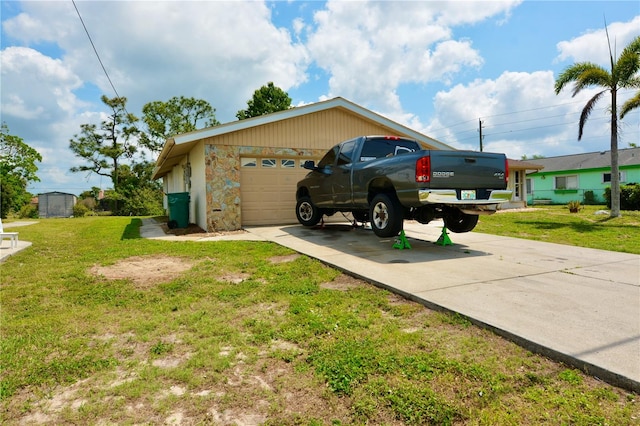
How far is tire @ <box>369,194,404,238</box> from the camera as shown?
6238mm

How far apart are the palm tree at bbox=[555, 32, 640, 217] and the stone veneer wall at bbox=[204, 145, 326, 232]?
42.4 feet

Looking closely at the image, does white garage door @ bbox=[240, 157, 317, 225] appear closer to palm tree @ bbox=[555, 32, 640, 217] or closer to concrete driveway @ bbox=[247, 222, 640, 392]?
concrete driveway @ bbox=[247, 222, 640, 392]

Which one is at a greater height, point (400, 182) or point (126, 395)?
point (400, 182)

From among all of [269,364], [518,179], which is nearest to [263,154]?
[269,364]

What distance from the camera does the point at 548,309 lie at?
132 inches

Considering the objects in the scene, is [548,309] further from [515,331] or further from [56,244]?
[56,244]

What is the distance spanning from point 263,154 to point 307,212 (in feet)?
8.16

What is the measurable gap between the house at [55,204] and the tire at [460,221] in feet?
129

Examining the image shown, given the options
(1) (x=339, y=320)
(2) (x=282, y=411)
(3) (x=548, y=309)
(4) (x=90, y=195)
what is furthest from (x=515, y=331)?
(4) (x=90, y=195)

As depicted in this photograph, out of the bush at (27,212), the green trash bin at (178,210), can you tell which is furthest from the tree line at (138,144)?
the green trash bin at (178,210)

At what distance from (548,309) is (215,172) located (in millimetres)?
8910

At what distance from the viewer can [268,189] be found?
11.3 metres

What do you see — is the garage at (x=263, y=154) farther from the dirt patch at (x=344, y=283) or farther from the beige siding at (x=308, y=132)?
the dirt patch at (x=344, y=283)

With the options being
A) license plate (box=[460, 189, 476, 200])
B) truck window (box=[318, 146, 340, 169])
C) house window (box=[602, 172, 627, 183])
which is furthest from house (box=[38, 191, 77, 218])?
house window (box=[602, 172, 627, 183])
